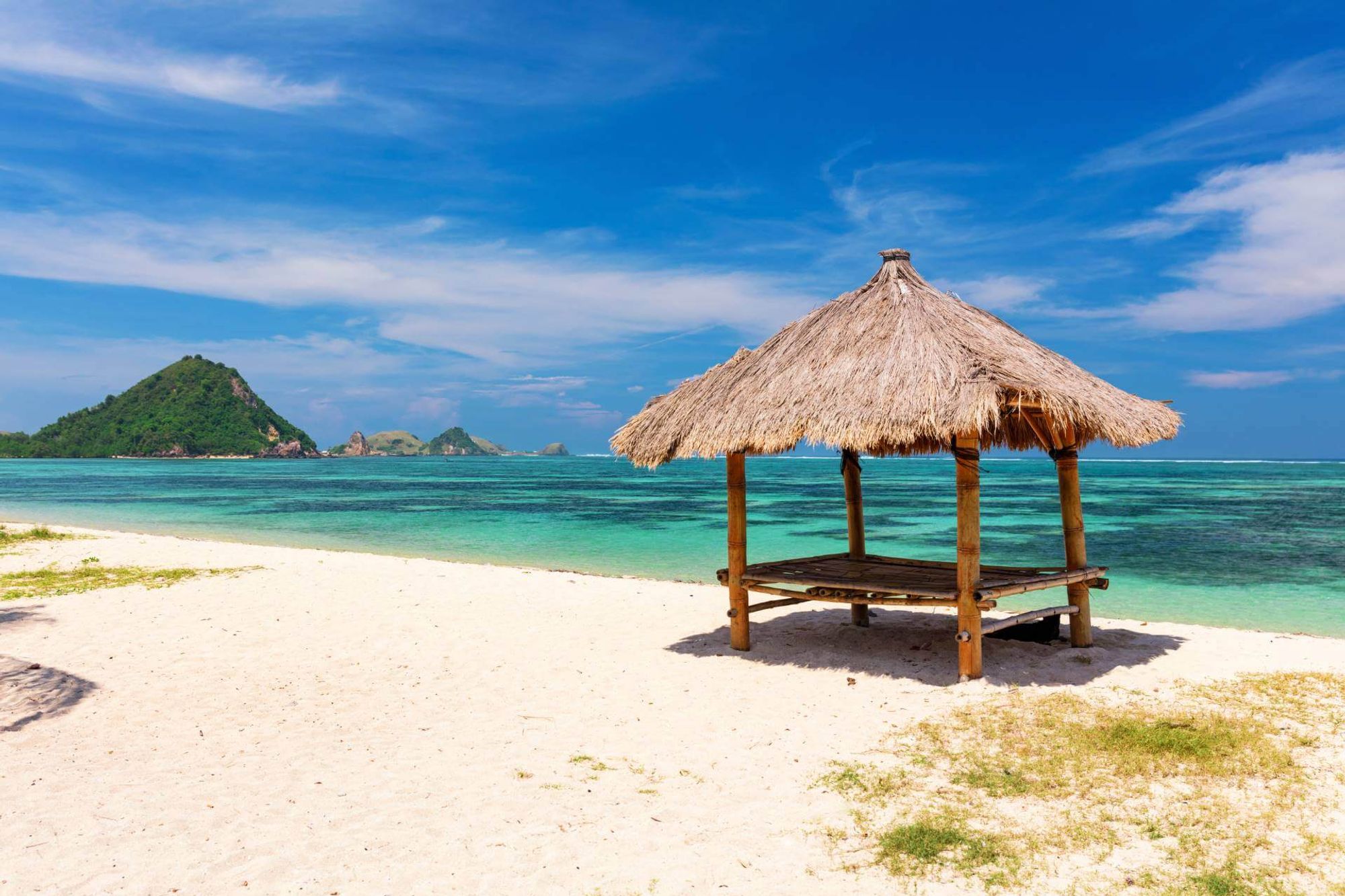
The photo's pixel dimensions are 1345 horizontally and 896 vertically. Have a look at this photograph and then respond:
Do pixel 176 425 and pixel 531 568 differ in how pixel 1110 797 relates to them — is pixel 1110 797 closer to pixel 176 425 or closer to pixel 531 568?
pixel 531 568

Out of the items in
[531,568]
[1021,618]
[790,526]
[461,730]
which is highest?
[1021,618]

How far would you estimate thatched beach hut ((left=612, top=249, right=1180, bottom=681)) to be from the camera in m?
6.52

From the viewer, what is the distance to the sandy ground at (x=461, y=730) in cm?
386

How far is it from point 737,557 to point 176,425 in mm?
130566

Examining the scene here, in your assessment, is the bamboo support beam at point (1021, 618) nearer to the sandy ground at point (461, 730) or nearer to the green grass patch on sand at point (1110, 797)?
the sandy ground at point (461, 730)

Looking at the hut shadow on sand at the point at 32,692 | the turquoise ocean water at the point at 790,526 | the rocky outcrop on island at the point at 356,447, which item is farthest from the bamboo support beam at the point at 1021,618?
the rocky outcrop on island at the point at 356,447

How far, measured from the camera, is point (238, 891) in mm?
3605

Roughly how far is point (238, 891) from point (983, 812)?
11.8 ft

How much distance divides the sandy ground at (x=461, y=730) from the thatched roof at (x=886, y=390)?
2.05 m

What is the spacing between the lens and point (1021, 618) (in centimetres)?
729

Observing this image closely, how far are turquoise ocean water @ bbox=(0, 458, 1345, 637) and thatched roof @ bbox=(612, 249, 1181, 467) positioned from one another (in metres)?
5.54

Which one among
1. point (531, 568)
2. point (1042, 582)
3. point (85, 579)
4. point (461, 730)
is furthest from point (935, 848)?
point (531, 568)

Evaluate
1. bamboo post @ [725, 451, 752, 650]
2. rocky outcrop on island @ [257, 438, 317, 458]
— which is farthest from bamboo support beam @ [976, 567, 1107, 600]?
rocky outcrop on island @ [257, 438, 317, 458]

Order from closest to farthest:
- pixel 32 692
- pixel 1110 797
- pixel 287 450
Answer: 1. pixel 1110 797
2. pixel 32 692
3. pixel 287 450
